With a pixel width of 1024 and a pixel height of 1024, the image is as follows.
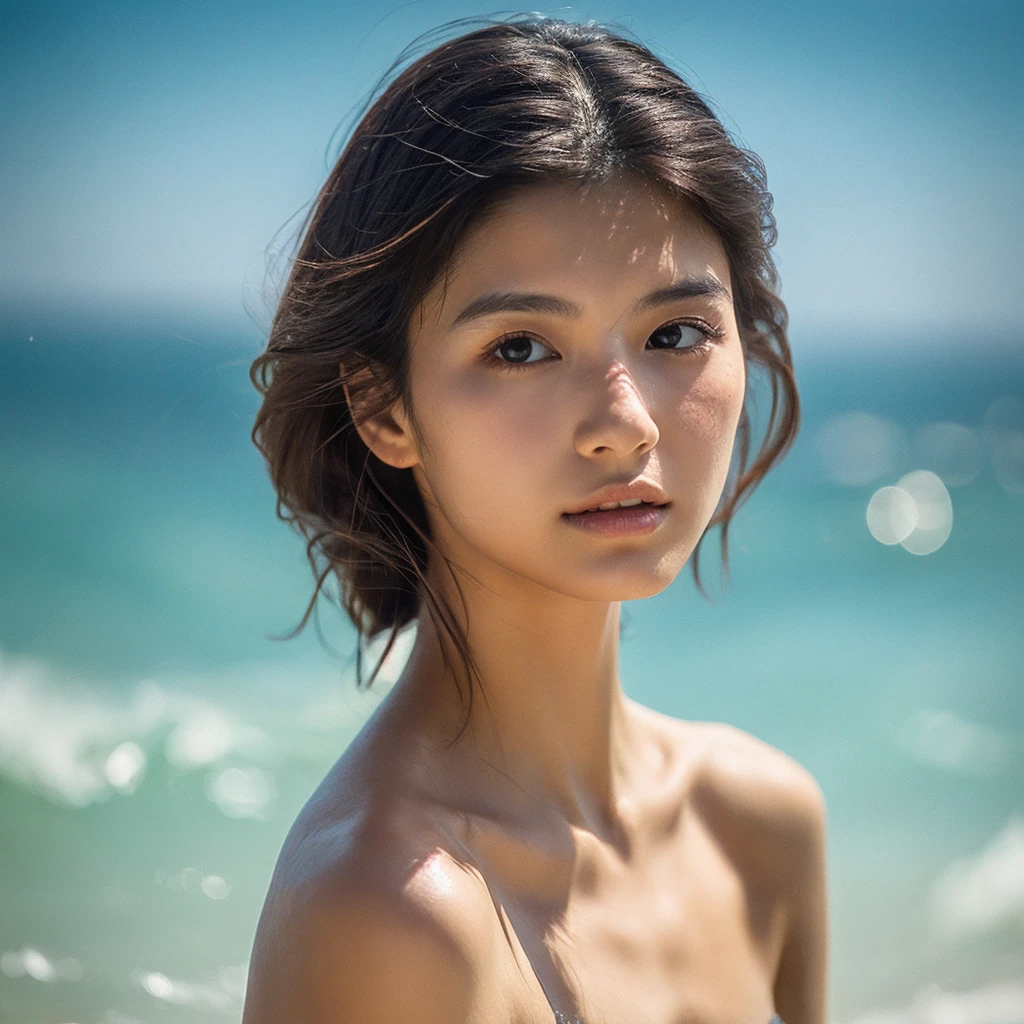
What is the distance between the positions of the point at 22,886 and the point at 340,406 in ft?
12.0

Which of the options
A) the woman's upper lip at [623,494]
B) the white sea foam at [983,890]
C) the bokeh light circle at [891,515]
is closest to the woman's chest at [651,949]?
the woman's upper lip at [623,494]

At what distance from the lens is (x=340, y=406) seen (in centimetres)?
160

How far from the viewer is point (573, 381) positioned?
4.43 ft

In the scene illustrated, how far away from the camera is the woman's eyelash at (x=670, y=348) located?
4.48 ft

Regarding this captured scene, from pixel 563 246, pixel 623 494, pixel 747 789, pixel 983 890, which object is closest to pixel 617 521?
pixel 623 494

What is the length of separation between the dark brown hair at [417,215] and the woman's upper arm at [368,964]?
0.38 metres

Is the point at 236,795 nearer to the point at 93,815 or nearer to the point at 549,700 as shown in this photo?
the point at 93,815

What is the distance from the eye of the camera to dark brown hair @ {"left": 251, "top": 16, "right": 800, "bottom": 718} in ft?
4.55

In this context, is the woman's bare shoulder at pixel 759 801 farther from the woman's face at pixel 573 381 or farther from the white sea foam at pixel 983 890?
the white sea foam at pixel 983 890

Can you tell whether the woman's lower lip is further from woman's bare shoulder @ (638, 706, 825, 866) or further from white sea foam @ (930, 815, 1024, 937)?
white sea foam @ (930, 815, 1024, 937)

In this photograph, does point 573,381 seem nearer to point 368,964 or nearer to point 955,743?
point 368,964

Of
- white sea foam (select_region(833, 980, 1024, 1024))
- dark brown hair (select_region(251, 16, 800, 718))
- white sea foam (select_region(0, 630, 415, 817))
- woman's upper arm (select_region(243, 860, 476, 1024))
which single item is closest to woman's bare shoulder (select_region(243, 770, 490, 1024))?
woman's upper arm (select_region(243, 860, 476, 1024))

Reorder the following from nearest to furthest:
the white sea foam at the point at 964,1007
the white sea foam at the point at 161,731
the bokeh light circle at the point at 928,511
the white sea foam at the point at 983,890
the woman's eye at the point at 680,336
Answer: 1. the woman's eye at the point at 680,336
2. the white sea foam at the point at 964,1007
3. the white sea foam at the point at 983,890
4. the white sea foam at the point at 161,731
5. the bokeh light circle at the point at 928,511

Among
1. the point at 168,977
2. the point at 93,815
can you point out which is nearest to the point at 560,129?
the point at 168,977
